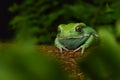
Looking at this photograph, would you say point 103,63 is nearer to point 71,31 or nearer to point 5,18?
point 71,31

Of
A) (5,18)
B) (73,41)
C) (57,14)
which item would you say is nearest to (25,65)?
(73,41)

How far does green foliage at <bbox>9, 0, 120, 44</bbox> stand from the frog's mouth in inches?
37.5

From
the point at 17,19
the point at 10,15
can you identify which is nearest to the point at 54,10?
the point at 17,19

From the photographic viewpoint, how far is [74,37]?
3549 mm

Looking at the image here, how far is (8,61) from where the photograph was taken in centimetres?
43

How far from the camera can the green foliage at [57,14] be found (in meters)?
4.86

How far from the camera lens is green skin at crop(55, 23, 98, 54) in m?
3.45

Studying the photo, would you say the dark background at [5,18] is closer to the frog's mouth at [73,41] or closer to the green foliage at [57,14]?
the green foliage at [57,14]

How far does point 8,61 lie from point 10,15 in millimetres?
6303

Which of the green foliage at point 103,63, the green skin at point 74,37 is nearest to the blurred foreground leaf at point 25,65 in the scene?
the green foliage at point 103,63

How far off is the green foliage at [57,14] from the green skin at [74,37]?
91 cm

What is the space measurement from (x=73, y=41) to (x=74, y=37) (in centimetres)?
6

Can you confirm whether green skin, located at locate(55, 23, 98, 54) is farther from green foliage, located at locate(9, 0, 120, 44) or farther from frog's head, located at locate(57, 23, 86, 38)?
green foliage, located at locate(9, 0, 120, 44)

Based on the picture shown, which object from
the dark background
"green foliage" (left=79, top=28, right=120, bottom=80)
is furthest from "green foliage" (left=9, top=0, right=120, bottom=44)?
"green foliage" (left=79, top=28, right=120, bottom=80)
